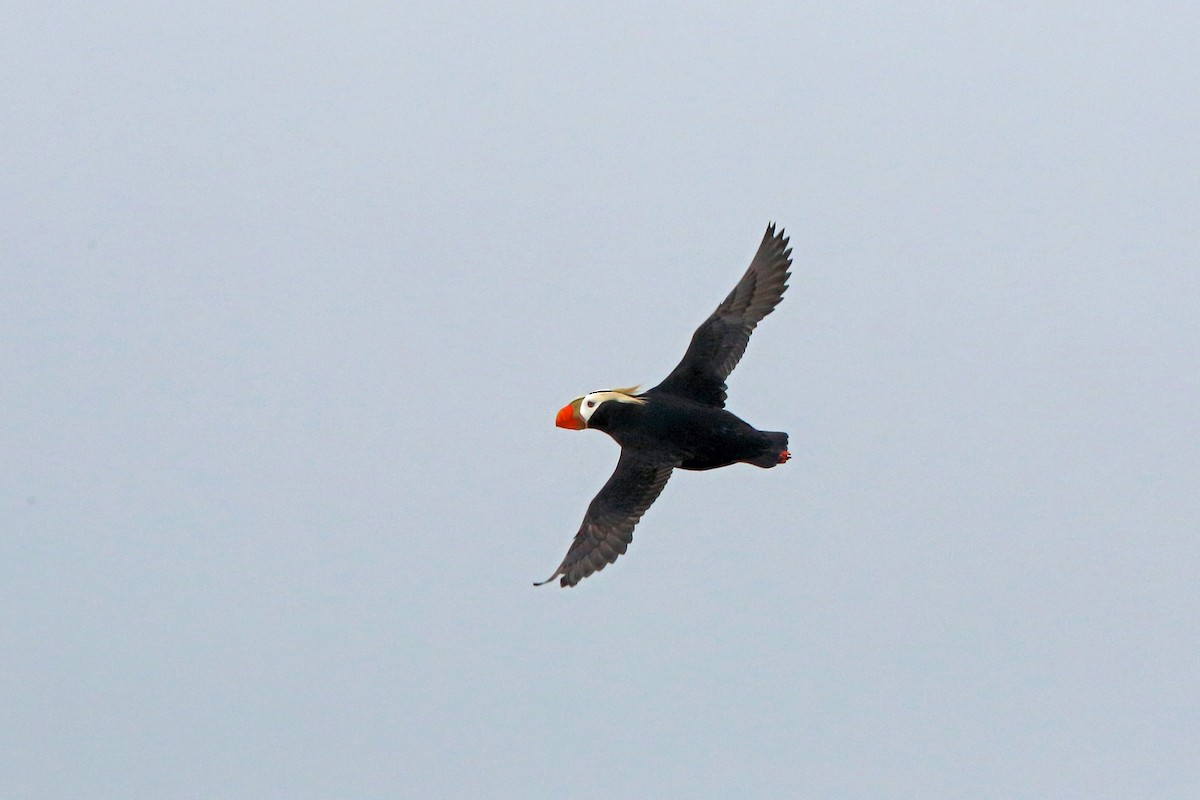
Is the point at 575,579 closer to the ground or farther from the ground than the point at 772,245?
closer to the ground

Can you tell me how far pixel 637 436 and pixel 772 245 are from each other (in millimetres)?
2307

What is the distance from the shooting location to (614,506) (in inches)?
541

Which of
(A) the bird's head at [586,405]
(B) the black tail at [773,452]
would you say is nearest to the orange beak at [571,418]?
(A) the bird's head at [586,405]

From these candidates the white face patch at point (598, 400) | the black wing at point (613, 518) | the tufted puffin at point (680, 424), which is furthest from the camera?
the black wing at point (613, 518)

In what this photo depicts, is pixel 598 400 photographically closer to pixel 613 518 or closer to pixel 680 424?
pixel 680 424

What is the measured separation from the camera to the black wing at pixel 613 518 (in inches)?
537

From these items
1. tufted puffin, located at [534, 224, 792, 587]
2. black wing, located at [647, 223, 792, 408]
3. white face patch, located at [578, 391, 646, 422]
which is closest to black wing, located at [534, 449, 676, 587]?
tufted puffin, located at [534, 224, 792, 587]

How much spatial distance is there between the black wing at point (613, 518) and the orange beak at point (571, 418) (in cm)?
49

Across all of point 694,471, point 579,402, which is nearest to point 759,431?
point 694,471

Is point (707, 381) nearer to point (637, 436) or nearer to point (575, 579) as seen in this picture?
point (637, 436)

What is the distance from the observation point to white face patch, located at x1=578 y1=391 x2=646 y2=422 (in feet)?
44.3

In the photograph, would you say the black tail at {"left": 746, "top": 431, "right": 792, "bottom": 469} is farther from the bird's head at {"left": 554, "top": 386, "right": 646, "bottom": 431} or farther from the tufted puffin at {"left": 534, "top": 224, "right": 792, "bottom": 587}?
the bird's head at {"left": 554, "top": 386, "right": 646, "bottom": 431}

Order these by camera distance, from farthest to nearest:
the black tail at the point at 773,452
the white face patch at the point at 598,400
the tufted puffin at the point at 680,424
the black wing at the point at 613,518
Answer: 1. the black wing at the point at 613,518
2. the white face patch at the point at 598,400
3. the tufted puffin at the point at 680,424
4. the black tail at the point at 773,452

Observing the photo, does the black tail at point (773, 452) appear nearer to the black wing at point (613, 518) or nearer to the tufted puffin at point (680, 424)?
the tufted puffin at point (680, 424)
